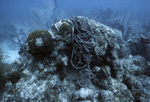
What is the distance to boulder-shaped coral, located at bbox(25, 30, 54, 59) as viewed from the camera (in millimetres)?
1742

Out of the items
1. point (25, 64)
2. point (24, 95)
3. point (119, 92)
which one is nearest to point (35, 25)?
point (25, 64)

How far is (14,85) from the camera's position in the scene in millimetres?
1751

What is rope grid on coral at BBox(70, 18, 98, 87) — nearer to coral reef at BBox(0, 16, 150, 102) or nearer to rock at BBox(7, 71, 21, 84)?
coral reef at BBox(0, 16, 150, 102)

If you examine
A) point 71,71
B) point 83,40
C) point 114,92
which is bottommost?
point 114,92

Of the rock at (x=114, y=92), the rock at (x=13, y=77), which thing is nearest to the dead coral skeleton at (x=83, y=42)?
Result: the rock at (x=114, y=92)

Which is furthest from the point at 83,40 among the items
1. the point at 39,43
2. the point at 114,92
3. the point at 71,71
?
the point at 114,92

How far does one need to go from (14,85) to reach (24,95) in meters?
0.40

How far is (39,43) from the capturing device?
1745 millimetres

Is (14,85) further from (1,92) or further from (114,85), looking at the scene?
(114,85)

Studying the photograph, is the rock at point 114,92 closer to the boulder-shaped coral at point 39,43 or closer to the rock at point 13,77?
the boulder-shaped coral at point 39,43

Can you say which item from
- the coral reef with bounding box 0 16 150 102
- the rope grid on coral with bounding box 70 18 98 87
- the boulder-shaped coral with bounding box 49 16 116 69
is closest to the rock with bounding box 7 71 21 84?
the coral reef with bounding box 0 16 150 102

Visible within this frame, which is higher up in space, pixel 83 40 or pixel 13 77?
pixel 83 40

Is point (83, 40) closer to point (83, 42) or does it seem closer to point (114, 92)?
point (83, 42)

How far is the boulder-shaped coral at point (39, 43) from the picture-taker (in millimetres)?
1742
